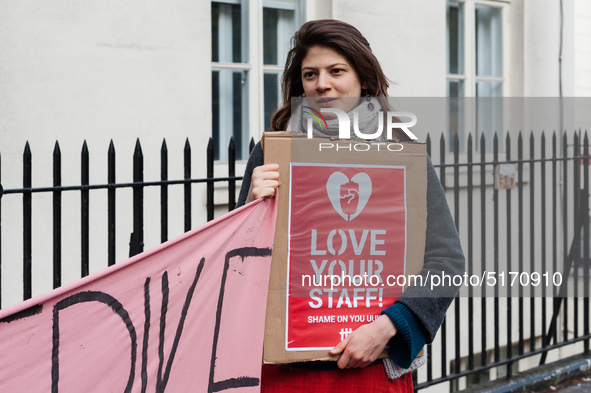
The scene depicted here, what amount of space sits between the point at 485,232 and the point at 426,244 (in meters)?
3.38

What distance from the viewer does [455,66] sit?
6.84 m

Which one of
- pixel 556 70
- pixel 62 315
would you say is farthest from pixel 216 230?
pixel 556 70

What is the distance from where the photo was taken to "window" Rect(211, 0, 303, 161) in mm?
5297

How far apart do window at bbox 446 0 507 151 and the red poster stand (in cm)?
486

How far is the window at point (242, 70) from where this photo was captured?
17.4 feet

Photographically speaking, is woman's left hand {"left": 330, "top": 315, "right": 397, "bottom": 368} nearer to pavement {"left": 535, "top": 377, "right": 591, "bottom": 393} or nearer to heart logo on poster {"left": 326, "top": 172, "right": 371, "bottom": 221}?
heart logo on poster {"left": 326, "top": 172, "right": 371, "bottom": 221}

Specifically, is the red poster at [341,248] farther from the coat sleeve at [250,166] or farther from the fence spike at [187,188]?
the fence spike at [187,188]

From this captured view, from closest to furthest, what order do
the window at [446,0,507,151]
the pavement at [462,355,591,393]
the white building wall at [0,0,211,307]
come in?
1. the white building wall at [0,0,211,307]
2. the pavement at [462,355,591,393]
3. the window at [446,0,507,151]

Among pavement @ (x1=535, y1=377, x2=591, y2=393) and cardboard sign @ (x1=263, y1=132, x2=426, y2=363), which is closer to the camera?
cardboard sign @ (x1=263, y1=132, x2=426, y2=363)

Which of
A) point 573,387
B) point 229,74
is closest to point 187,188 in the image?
point 229,74

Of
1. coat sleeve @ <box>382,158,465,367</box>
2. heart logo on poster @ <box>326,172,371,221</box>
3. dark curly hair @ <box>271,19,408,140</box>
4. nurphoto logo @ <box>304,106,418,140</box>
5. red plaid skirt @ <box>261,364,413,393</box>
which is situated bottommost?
red plaid skirt @ <box>261,364,413,393</box>

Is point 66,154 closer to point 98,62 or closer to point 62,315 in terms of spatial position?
point 98,62

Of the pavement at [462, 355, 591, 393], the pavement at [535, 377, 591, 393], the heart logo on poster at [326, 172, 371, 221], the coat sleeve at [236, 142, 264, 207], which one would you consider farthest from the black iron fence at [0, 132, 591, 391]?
the heart logo on poster at [326, 172, 371, 221]

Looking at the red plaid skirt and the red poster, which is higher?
the red poster
